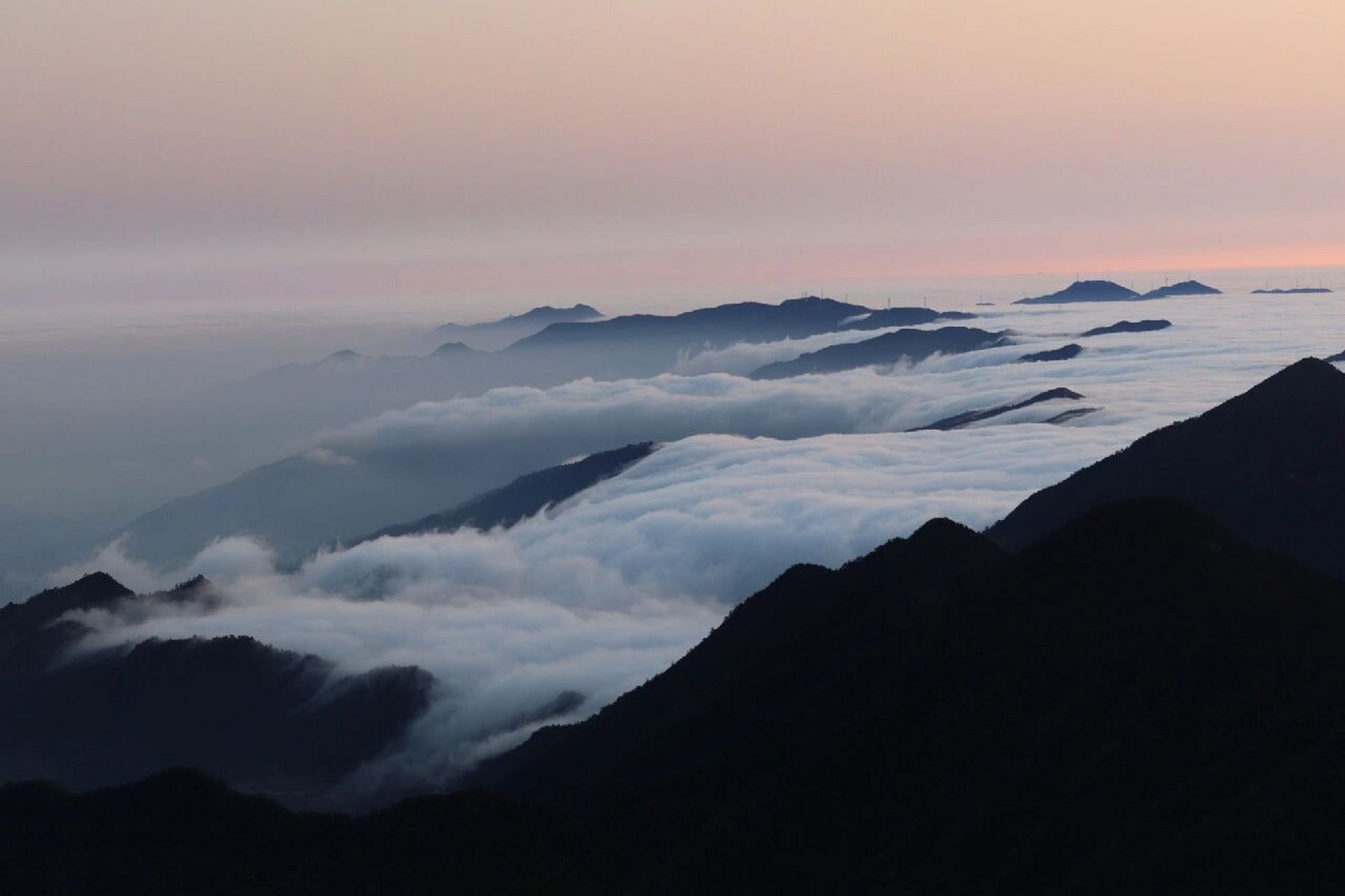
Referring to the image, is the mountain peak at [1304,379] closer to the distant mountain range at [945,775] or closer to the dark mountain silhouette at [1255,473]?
the dark mountain silhouette at [1255,473]

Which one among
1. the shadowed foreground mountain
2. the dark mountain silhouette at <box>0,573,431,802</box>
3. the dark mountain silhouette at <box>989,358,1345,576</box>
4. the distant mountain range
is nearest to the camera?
the shadowed foreground mountain

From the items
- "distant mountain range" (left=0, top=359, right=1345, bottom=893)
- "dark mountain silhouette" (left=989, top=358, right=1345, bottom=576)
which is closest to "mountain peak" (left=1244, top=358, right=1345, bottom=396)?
"dark mountain silhouette" (left=989, top=358, right=1345, bottom=576)

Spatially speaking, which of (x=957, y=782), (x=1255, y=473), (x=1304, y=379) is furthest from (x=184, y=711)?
(x=1304, y=379)

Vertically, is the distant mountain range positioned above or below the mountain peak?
below

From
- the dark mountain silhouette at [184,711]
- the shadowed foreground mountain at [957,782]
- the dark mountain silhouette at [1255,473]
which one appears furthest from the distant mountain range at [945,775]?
the dark mountain silhouette at [184,711]

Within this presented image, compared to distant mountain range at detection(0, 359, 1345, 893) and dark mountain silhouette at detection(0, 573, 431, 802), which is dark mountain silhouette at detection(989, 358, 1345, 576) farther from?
dark mountain silhouette at detection(0, 573, 431, 802)

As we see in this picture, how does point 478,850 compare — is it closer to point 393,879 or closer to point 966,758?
point 393,879
